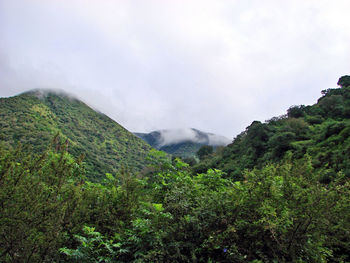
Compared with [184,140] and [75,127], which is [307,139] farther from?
[184,140]

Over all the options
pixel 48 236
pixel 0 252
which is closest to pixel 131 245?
pixel 48 236

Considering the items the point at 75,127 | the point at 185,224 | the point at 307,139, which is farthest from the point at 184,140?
the point at 185,224

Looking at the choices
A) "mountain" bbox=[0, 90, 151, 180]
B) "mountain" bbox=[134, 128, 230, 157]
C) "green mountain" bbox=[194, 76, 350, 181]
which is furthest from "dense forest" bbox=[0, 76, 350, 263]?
"mountain" bbox=[134, 128, 230, 157]

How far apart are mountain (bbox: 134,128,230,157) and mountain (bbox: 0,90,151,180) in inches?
1002

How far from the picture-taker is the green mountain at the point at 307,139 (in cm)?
1655

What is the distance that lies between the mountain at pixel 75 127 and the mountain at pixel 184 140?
25.4m

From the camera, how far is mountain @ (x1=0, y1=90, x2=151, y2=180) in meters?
59.5

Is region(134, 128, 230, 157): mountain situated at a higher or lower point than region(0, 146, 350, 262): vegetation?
higher

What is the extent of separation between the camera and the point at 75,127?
86.4 m

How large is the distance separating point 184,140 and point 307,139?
378 ft

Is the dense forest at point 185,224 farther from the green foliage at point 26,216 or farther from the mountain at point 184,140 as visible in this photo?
the mountain at point 184,140

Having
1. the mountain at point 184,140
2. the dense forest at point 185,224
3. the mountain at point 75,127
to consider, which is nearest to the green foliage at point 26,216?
the dense forest at point 185,224

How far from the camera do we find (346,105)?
29.1m

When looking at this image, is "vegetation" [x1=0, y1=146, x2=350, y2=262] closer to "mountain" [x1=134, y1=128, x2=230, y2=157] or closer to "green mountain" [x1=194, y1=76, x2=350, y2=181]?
"green mountain" [x1=194, y1=76, x2=350, y2=181]
